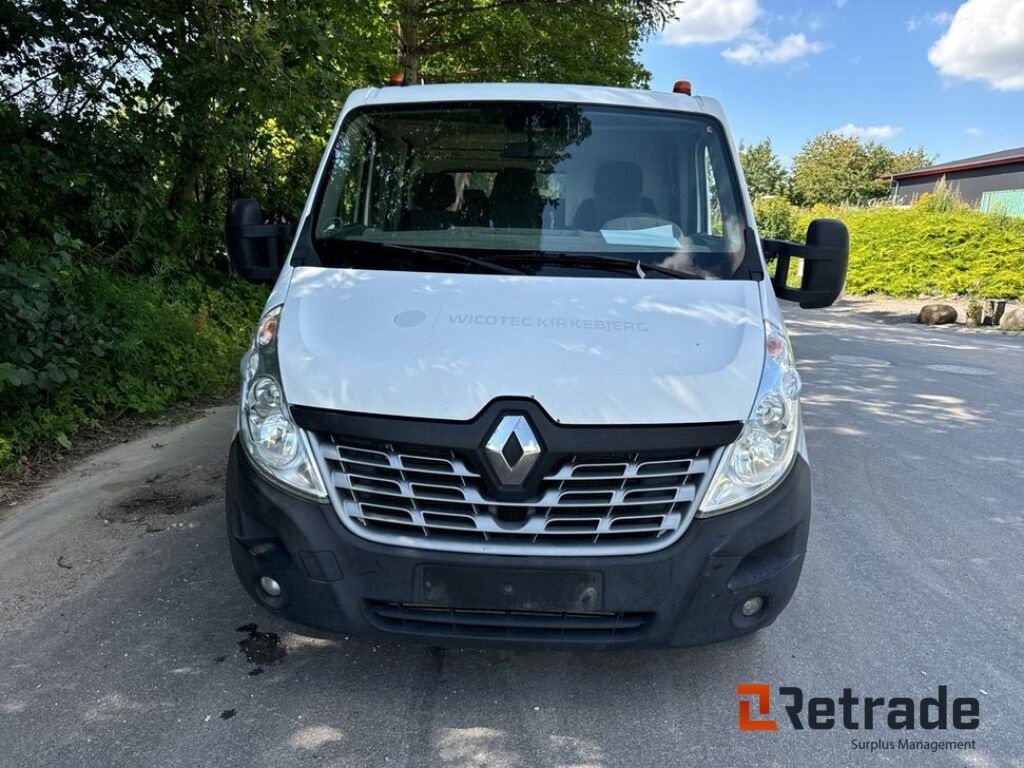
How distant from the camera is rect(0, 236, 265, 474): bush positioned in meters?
5.11

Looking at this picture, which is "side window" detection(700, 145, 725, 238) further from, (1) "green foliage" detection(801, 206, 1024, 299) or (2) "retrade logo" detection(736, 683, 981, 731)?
(1) "green foliage" detection(801, 206, 1024, 299)

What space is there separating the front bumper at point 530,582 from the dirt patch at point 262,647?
1.76ft

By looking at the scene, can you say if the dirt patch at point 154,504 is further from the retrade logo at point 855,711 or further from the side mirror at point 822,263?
the side mirror at point 822,263

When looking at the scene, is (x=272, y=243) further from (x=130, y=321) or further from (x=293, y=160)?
(x=293, y=160)

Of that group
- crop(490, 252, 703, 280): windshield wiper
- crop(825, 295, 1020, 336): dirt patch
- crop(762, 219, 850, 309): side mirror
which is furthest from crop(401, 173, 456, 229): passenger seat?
crop(825, 295, 1020, 336): dirt patch

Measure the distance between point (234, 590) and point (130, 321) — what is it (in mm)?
4444

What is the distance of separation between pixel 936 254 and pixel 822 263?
18798 mm

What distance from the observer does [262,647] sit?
9.98 feet

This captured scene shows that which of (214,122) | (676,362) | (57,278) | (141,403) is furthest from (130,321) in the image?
(676,362)

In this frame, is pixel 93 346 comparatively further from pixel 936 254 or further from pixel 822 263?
pixel 936 254

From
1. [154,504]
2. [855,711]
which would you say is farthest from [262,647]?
[855,711]

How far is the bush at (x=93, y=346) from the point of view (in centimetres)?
511

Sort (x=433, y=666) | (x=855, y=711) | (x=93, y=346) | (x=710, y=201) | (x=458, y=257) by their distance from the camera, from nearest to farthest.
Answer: (x=855, y=711) < (x=433, y=666) < (x=458, y=257) < (x=710, y=201) < (x=93, y=346)

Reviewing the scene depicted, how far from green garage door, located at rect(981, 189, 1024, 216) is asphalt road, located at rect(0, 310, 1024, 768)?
91.2 ft
